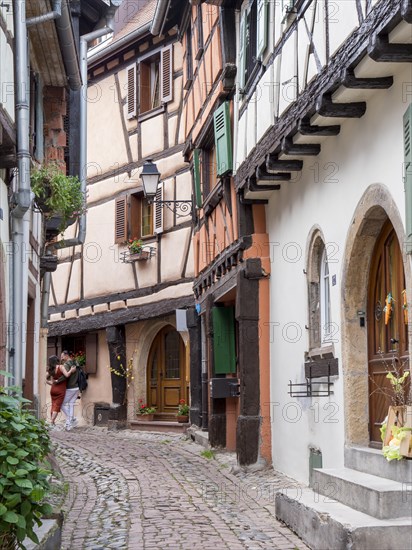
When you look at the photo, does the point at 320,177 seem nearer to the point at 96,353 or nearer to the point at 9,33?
the point at 9,33

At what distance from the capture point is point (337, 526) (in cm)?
569

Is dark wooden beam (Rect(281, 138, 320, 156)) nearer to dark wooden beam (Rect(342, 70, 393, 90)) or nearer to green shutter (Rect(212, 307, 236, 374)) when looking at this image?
dark wooden beam (Rect(342, 70, 393, 90))

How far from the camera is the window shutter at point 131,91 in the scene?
59.3 feet

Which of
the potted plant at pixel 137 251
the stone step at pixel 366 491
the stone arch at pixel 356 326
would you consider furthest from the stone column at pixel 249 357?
the potted plant at pixel 137 251

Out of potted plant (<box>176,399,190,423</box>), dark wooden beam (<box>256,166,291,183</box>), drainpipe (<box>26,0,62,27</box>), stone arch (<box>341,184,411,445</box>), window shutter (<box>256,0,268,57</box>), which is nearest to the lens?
stone arch (<box>341,184,411,445</box>)

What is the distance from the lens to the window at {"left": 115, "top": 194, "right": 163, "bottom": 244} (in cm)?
1800

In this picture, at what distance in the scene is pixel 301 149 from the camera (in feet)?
27.7

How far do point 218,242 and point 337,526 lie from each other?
739 centimetres

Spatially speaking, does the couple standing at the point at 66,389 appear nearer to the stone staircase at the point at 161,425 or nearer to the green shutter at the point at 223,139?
the stone staircase at the point at 161,425

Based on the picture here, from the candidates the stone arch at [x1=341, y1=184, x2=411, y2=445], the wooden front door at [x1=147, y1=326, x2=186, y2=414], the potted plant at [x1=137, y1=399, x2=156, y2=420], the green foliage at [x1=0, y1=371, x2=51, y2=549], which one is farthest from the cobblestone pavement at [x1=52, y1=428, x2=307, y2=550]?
the wooden front door at [x1=147, y1=326, x2=186, y2=414]

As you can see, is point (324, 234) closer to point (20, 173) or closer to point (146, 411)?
point (20, 173)

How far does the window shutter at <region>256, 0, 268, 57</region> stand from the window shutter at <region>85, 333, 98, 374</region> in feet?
33.3

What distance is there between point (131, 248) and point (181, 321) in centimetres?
235

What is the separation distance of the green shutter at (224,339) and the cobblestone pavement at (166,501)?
3.83 ft
